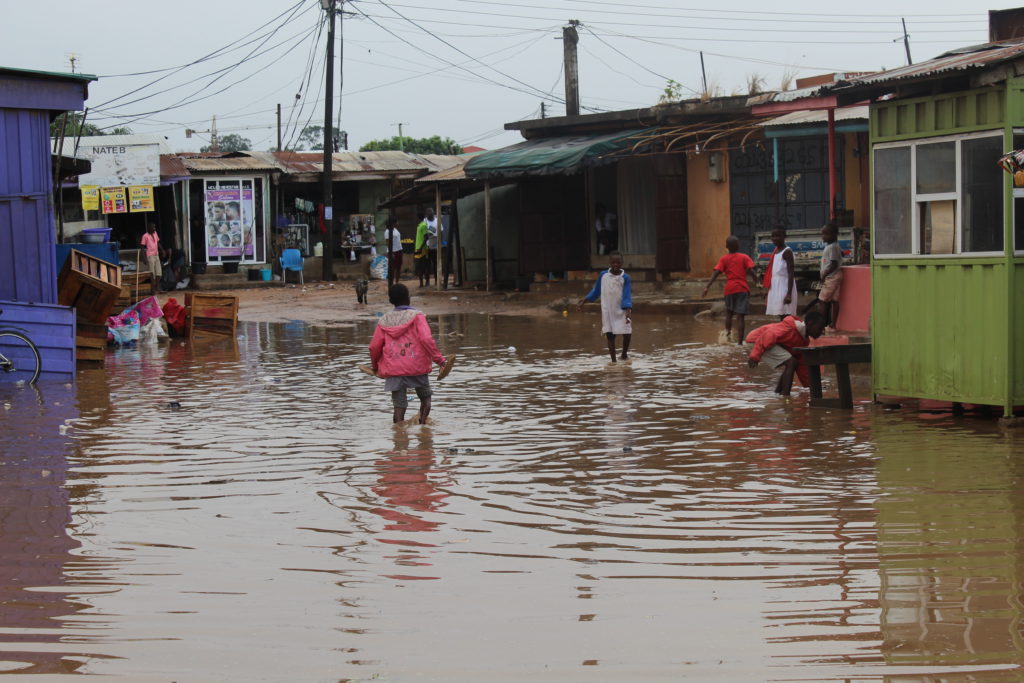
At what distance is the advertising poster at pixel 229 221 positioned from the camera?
116ft

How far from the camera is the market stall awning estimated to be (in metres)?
24.9

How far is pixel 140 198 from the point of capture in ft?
108

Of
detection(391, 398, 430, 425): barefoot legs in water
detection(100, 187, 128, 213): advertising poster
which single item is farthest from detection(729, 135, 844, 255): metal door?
detection(100, 187, 128, 213): advertising poster

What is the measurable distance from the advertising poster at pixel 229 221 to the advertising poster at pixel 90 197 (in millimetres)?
3612

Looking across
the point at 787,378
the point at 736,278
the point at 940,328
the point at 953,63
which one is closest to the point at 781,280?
the point at 736,278

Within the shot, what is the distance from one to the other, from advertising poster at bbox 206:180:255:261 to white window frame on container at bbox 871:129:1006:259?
26.9 metres

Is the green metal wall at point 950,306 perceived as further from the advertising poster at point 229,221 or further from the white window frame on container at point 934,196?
the advertising poster at point 229,221

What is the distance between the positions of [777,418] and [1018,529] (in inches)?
181

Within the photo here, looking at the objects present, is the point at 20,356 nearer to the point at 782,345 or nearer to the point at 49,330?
the point at 49,330

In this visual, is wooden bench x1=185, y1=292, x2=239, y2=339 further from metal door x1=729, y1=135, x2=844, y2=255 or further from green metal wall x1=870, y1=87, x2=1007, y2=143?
green metal wall x1=870, y1=87, x2=1007, y2=143

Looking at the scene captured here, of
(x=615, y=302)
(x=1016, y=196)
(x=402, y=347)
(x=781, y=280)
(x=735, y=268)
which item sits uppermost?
(x=1016, y=196)

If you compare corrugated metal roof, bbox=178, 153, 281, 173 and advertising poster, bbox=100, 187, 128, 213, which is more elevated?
corrugated metal roof, bbox=178, 153, 281, 173

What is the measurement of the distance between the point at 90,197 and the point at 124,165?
4.13ft

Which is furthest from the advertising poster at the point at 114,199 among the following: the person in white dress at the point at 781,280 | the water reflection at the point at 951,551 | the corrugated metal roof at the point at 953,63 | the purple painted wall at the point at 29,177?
the water reflection at the point at 951,551
